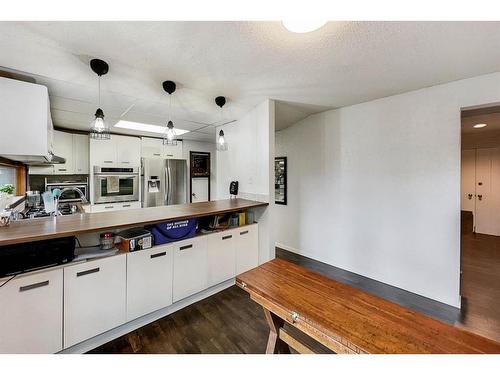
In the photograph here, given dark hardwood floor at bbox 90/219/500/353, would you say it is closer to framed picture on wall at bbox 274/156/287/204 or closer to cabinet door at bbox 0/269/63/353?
cabinet door at bbox 0/269/63/353

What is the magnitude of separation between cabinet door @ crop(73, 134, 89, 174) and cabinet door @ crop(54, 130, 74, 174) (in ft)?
0.18

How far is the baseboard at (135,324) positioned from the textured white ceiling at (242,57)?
87.0 inches

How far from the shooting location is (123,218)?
1.76 metres

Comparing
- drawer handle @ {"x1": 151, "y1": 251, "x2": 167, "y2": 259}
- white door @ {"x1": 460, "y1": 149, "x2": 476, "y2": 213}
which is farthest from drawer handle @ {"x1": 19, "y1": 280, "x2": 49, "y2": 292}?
white door @ {"x1": 460, "y1": 149, "x2": 476, "y2": 213}

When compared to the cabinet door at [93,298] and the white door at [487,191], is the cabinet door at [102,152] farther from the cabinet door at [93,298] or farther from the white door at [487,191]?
the white door at [487,191]

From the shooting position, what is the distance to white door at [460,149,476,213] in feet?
15.7

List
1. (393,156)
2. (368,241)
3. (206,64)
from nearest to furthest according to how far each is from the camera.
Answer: (206,64) < (393,156) < (368,241)

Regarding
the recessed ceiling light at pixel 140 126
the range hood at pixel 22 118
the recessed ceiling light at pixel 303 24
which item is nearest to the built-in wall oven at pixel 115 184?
the recessed ceiling light at pixel 140 126

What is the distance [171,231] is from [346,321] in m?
1.56

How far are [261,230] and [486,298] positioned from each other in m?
2.59

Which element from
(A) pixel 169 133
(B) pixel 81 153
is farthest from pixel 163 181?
(A) pixel 169 133

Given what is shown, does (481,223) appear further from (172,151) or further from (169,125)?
Result: (172,151)
